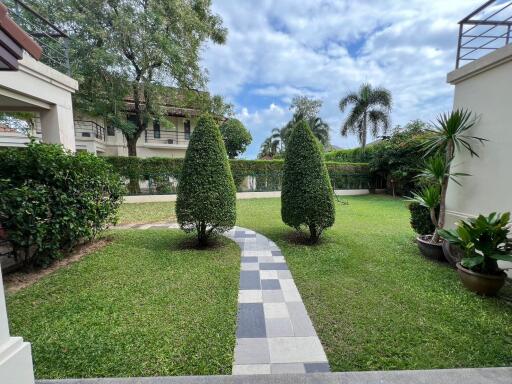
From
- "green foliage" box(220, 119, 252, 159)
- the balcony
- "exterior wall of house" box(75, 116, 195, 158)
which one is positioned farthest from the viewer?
"green foliage" box(220, 119, 252, 159)

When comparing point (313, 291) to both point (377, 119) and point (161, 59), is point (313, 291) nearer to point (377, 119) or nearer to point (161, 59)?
point (161, 59)

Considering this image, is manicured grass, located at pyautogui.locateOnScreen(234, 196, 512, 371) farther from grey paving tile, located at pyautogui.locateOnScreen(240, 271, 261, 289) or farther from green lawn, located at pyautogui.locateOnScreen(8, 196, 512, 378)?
grey paving tile, located at pyautogui.locateOnScreen(240, 271, 261, 289)

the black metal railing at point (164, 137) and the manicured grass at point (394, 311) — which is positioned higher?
the black metal railing at point (164, 137)

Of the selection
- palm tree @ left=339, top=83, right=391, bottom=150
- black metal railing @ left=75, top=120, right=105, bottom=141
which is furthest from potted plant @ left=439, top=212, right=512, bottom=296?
black metal railing @ left=75, top=120, right=105, bottom=141

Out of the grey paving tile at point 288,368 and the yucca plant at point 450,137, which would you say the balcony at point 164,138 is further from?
the grey paving tile at point 288,368

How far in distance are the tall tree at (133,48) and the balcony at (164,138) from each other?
624 centimetres

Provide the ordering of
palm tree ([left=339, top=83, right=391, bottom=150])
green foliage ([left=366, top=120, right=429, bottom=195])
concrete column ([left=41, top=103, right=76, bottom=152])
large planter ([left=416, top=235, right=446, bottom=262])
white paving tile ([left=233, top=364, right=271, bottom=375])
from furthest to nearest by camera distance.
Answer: palm tree ([left=339, top=83, right=391, bottom=150])
green foliage ([left=366, top=120, right=429, bottom=195])
concrete column ([left=41, top=103, right=76, bottom=152])
large planter ([left=416, top=235, right=446, bottom=262])
white paving tile ([left=233, top=364, right=271, bottom=375])

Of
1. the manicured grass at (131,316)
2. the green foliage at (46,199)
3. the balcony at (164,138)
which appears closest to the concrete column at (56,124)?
the green foliage at (46,199)

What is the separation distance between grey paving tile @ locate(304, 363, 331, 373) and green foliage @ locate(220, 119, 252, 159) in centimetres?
2411

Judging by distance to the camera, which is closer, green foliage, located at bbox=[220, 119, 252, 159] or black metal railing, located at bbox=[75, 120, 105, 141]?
black metal railing, located at bbox=[75, 120, 105, 141]

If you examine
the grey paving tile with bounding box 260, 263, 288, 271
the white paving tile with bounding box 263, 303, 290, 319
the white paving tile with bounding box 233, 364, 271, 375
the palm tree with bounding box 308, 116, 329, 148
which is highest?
the palm tree with bounding box 308, 116, 329, 148

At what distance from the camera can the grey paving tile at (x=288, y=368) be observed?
2.13 m

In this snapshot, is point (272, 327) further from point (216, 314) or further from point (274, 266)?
point (274, 266)

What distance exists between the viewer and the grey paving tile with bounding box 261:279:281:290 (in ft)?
12.2
